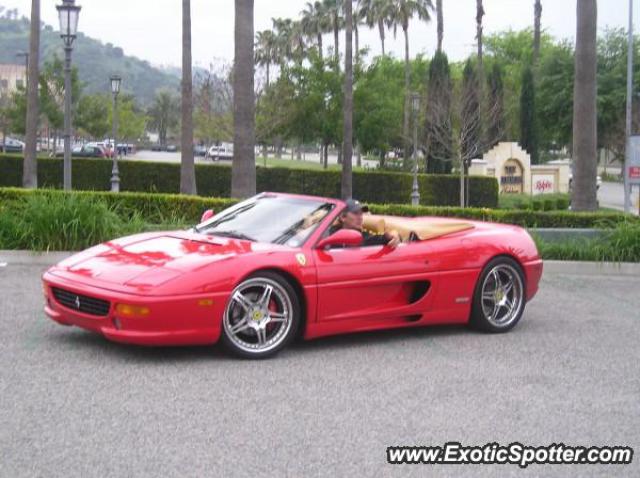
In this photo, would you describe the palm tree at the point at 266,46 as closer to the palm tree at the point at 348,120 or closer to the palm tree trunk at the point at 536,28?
the palm tree trunk at the point at 536,28

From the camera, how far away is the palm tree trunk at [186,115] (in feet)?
94.3

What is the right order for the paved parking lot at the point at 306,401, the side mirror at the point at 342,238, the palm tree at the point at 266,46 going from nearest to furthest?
the paved parking lot at the point at 306,401
the side mirror at the point at 342,238
the palm tree at the point at 266,46

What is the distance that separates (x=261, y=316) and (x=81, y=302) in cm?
131

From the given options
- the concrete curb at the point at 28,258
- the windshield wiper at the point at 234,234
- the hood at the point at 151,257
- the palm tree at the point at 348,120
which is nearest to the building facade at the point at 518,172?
the palm tree at the point at 348,120

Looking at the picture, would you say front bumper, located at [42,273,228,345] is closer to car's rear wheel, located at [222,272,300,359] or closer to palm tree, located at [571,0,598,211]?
car's rear wheel, located at [222,272,300,359]

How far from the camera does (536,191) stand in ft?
157

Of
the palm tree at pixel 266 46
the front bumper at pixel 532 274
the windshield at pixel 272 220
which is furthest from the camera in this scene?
the palm tree at pixel 266 46

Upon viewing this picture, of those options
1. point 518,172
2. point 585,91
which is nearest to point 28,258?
point 585,91

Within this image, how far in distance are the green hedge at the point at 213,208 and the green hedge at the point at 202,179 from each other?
60.0 ft

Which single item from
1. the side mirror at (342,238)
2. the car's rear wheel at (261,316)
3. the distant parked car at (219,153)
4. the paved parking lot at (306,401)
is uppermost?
the distant parked car at (219,153)

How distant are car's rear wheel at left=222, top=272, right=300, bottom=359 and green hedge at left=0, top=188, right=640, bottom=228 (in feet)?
24.9

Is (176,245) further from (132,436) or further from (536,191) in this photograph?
(536,191)

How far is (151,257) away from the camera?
7324 mm

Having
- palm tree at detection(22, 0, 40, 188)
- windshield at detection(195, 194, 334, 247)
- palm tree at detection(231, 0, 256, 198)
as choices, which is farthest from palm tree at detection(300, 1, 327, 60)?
windshield at detection(195, 194, 334, 247)
